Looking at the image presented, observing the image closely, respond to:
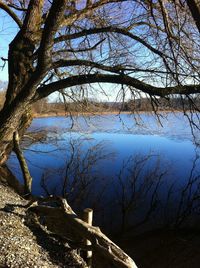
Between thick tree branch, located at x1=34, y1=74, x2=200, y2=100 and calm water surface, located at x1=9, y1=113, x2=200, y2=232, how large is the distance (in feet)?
5.40

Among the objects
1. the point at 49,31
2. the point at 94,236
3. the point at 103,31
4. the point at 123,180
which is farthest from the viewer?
the point at 123,180

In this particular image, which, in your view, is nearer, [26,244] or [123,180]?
[26,244]

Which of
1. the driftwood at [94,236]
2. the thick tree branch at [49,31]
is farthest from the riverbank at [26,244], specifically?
the thick tree branch at [49,31]

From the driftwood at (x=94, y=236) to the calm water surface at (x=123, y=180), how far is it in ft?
11.7

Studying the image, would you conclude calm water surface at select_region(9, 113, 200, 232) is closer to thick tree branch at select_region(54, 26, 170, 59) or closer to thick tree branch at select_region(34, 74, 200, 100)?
thick tree branch at select_region(34, 74, 200, 100)

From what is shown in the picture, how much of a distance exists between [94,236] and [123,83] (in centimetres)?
352

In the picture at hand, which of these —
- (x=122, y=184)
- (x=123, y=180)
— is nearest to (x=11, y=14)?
(x=122, y=184)

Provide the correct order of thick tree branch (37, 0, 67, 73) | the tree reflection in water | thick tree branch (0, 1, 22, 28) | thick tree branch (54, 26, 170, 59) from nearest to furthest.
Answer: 1. thick tree branch (37, 0, 67, 73)
2. thick tree branch (54, 26, 170, 59)
3. thick tree branch (0, 1, 22, 28)
4. the tree reflection in water

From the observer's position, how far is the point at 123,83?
26.0 ft

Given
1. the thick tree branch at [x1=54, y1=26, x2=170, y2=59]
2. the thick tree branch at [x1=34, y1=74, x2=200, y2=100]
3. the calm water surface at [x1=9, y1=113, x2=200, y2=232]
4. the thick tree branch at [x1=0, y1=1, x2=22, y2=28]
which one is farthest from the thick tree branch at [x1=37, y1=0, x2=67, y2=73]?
the calm water surface at [x1=9, y1=113, x2=200, y2=232]

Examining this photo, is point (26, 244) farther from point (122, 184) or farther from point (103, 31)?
point (122, 184)

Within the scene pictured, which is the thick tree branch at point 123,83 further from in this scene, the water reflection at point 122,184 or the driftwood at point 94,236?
the water reflection at point 122,184

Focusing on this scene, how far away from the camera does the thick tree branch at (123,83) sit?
712cm

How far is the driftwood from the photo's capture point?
498 cm
